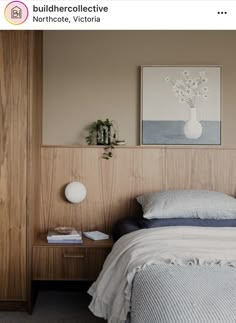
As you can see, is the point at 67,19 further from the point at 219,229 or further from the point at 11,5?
the point at 219,229

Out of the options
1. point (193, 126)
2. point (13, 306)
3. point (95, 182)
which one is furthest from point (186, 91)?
point (13, 306)

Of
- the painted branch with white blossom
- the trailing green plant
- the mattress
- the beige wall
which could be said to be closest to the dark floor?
the mattress

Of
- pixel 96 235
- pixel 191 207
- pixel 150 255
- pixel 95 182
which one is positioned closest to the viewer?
pixel 150 255

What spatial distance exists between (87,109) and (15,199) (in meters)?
1.06

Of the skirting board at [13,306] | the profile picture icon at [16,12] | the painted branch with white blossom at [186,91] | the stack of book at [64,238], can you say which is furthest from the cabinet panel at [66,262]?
the profile picture icon at [16,12]

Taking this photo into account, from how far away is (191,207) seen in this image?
2662 mm

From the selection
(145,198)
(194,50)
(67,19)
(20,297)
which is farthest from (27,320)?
(194,50)

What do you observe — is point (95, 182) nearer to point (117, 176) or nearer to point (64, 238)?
point (117, 176)

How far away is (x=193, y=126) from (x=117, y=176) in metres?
0.79

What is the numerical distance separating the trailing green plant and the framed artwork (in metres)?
0.27

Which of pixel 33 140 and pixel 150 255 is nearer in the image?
pixel 150 255

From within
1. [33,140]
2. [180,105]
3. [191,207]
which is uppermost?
[180,105]

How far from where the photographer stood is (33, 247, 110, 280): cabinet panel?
271 cm

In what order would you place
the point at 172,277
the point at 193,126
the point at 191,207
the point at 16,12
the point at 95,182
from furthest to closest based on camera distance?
1. the point at 193,126
2. the point at 95,182
3. the point at 191,207
4. the point at 172,277
5. the point at 16,12
